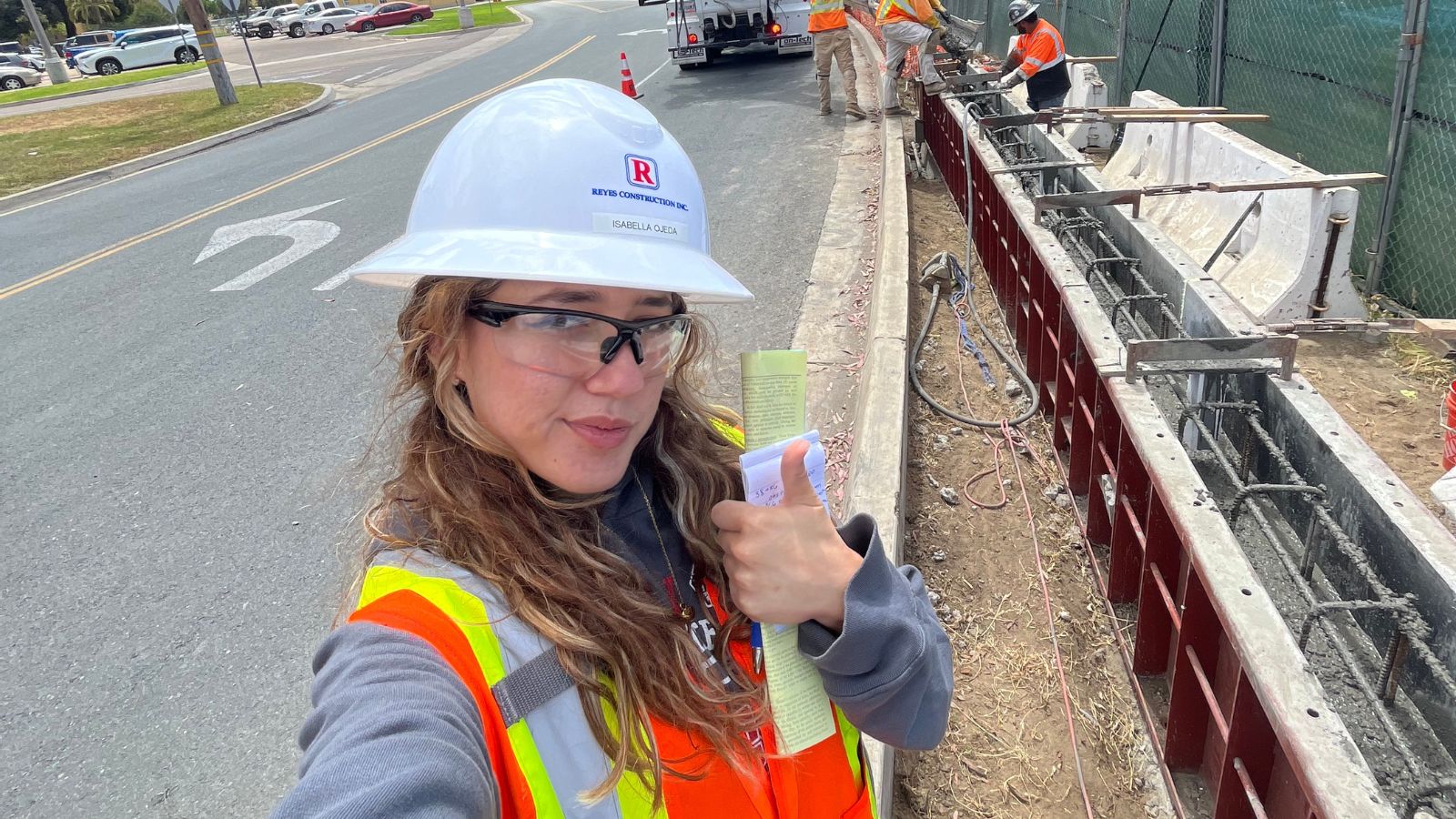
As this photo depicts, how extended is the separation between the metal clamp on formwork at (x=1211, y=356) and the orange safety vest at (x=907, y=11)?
381 inches

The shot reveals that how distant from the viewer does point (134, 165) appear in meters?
14.4

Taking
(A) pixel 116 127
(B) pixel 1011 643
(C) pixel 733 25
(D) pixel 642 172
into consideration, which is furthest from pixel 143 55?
(D) pixel 642 172

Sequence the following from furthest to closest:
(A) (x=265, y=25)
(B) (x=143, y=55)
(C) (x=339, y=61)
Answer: (A) (x=265, y=25) → (B) (x=143, y=55) → (C) (x=339, y=61)

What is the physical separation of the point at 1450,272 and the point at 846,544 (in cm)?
586

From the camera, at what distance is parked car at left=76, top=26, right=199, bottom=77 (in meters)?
36.8

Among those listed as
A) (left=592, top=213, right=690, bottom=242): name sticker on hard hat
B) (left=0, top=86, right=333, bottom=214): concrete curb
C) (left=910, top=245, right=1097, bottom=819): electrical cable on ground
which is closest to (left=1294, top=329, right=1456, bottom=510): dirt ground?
(left=910, top=245, right=1097, bottom=819): electrical cable on ground

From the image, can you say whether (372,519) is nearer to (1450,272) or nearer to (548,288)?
(548,288)

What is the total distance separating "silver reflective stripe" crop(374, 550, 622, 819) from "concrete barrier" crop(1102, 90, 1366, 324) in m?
4.96

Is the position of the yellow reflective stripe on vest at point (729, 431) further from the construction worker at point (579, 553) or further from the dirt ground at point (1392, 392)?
the dirt ground at point (1392, 392)

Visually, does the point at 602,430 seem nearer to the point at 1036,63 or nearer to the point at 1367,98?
the point at 1367,98

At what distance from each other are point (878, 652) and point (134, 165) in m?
17.0

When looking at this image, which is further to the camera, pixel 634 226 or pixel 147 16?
pixel 147 16

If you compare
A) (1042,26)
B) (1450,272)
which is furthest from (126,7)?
(1450,272)

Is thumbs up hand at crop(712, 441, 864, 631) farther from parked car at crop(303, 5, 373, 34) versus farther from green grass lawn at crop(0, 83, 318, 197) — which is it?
parked car at crop(303, 5, 373, 34)
